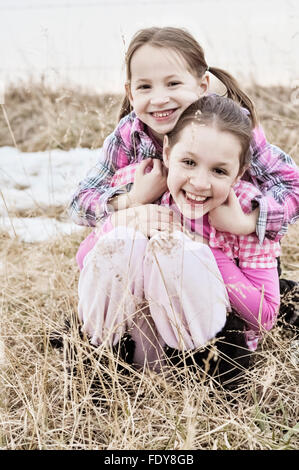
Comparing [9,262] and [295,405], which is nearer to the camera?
[295,405]

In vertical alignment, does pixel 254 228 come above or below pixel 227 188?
below

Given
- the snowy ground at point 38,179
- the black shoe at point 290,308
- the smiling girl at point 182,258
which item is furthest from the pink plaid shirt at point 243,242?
the snowy ground at point 38,179

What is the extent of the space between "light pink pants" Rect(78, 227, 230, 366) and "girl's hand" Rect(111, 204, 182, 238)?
4cm

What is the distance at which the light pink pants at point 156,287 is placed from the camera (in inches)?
58.4

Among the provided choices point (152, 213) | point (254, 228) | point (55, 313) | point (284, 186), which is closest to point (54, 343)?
point (55, 313)

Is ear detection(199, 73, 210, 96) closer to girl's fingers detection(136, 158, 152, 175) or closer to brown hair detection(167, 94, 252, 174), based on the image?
brown hair detection(167, 94, 252, 174)

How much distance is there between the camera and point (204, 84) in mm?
1692

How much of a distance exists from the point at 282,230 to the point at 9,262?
1.44 m

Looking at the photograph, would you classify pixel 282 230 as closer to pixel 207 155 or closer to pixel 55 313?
pixel 207 155

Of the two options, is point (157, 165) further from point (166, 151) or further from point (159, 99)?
point (159, 99)

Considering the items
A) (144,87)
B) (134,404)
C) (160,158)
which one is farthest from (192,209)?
(134,404)

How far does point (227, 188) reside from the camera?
1548mm

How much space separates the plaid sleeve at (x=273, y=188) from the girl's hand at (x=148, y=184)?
278 mm

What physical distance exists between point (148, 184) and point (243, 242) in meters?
0.33
